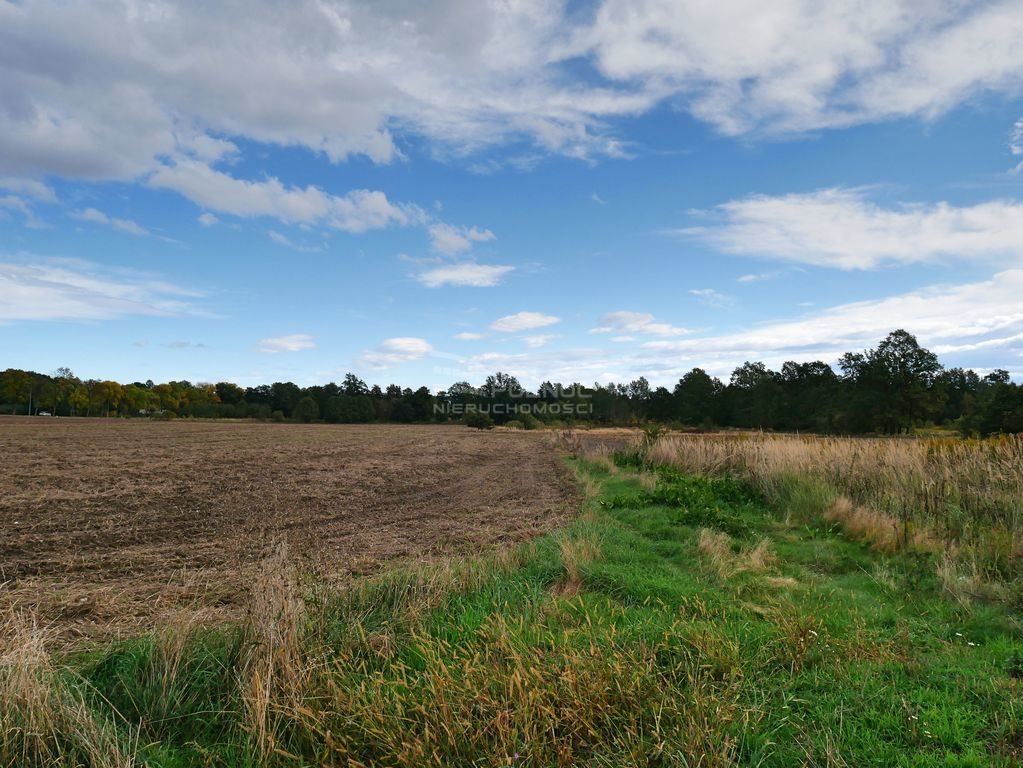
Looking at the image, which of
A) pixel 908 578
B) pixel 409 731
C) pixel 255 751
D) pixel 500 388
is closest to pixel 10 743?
pixel 255 751

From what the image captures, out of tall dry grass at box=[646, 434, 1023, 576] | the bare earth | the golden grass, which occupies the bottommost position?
the bare earth

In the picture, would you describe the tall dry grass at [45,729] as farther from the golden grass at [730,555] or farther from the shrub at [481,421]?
the shrub at [481,421]

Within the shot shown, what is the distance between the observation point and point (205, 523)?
10.5 m

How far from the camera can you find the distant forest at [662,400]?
5219 cm

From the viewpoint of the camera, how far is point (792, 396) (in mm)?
75938

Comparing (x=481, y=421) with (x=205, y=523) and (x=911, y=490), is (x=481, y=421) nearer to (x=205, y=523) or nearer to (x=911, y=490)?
(x=205, y=523)

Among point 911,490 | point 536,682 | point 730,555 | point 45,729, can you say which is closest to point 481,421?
point 911,490

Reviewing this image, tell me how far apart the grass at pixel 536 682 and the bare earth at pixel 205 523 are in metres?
1.27

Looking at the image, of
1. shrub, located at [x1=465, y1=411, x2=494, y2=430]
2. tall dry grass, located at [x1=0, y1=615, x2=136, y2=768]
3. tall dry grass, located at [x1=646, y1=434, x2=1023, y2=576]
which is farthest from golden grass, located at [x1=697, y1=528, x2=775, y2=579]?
shrub, located at [x1=465, y1=411, x2=494, y2=430]

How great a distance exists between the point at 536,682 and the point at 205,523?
31.0 ft

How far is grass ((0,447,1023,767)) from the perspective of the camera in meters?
2.90

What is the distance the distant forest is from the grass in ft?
100

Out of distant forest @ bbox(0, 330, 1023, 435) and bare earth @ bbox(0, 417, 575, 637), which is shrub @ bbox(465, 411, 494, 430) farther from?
bare earth @ bbox(0, 417, 575, 637)

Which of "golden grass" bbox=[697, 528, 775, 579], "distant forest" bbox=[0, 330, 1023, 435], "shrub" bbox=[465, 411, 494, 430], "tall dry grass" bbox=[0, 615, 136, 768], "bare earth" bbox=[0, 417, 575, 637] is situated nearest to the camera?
"tall dry grass" bbox=[0, 615, 136, 768]
